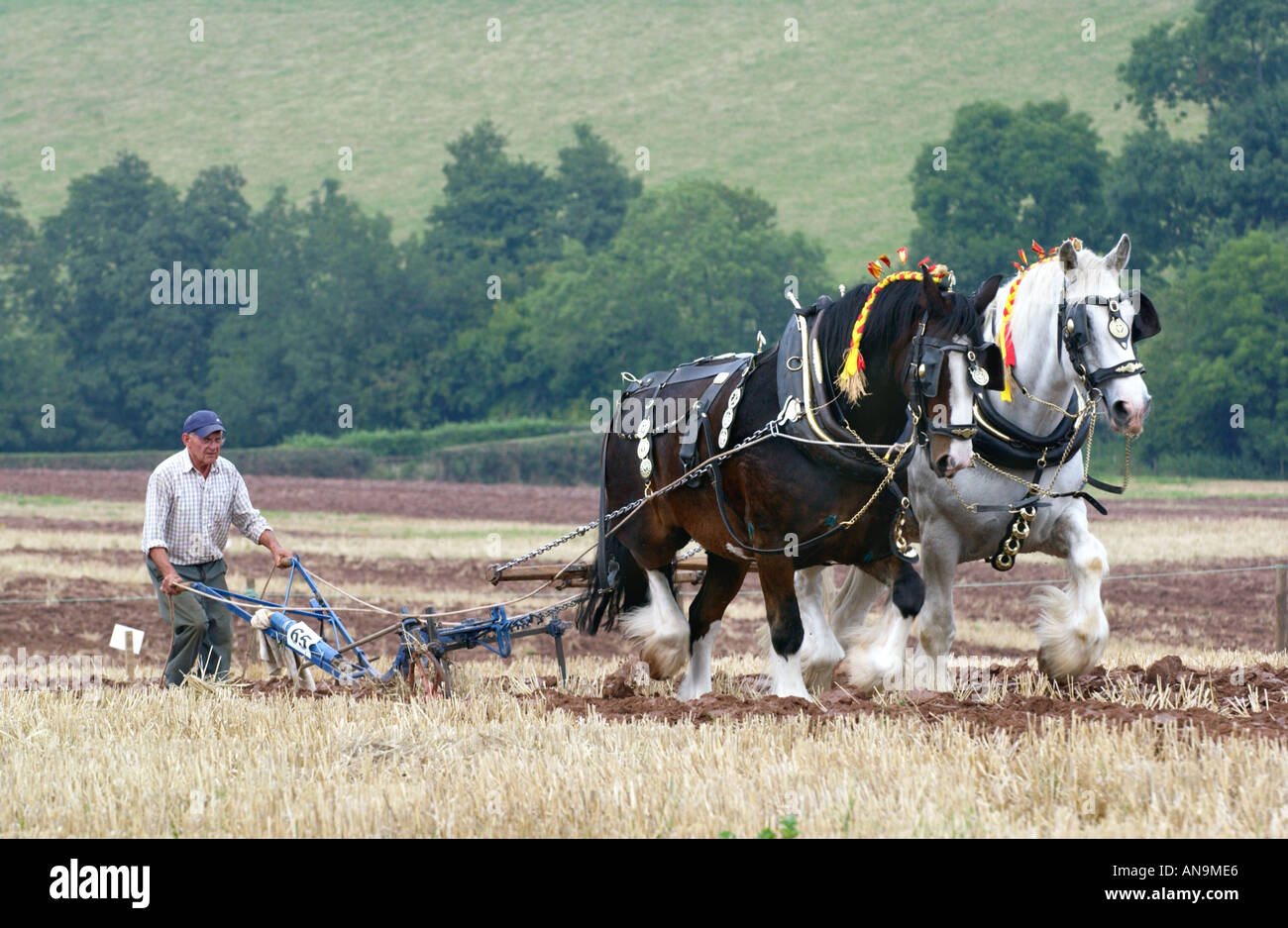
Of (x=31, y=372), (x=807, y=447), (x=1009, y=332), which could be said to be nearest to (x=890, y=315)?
(x=807, y=447)

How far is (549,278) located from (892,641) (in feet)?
184

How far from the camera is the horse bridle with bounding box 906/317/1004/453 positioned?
21.0 feet

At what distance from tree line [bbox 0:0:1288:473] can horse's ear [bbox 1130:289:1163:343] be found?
4613 centimetres

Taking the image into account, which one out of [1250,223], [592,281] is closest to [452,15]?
[592,281]

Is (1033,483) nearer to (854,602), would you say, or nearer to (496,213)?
(854,602)

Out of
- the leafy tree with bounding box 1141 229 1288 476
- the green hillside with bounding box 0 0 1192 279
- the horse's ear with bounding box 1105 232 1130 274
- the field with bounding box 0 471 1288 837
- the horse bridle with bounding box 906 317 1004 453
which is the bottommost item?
the field with bounding box 0 471 1288 837

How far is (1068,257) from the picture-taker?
720 cm

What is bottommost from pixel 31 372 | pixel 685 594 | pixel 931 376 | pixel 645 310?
pixel 685 594

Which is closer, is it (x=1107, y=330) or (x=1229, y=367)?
(x=1107, y=330)

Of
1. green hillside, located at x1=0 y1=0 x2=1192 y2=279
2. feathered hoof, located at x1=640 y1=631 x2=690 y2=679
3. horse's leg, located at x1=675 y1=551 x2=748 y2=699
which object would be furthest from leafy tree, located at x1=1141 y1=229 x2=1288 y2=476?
feathered hoof, located at x1=640 y1=631 x2=690 y2=679

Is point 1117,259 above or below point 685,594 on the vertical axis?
above

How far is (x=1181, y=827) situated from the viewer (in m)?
4.42

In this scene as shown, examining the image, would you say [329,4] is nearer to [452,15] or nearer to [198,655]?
[452,15]

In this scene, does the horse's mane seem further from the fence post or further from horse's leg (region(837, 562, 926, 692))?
the fence post
